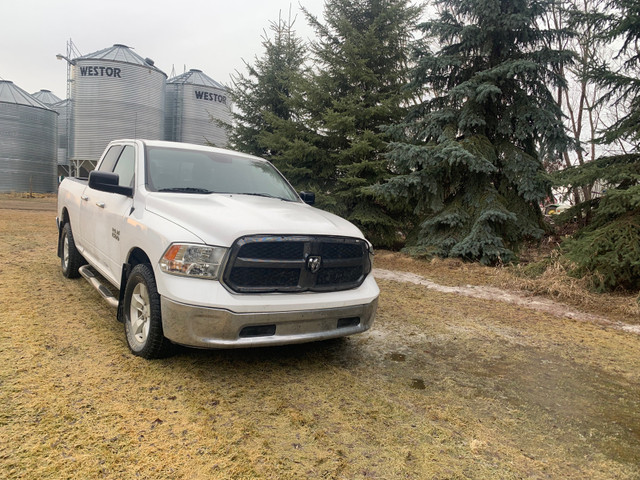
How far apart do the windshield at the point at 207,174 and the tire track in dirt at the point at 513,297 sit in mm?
3707

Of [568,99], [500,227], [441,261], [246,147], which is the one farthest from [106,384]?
[568,99]

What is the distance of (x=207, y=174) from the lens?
438 cm

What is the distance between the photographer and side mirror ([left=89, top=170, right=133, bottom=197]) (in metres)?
3.88

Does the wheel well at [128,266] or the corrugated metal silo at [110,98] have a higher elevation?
the corrugated metal silo at [110,98]

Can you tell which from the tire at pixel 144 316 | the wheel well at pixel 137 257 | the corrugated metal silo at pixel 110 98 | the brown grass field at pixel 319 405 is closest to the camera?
the brown grass field at pixel 319 405

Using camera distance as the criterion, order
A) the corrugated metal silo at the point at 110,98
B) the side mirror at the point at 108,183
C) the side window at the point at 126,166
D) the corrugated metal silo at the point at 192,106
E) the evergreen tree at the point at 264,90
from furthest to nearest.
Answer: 1. the corrugated metal silo at the point at 192,106
2. the corrugated metal silo at the point at 110,98
3. the evergreen tree at the point at 264,90
4. the side window at the point at 126,166
5. the side mirror at the point at 108,183

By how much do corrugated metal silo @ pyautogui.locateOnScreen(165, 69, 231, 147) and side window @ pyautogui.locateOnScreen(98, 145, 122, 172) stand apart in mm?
29416

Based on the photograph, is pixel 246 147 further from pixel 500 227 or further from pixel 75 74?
pixel 75 74

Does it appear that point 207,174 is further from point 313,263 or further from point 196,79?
point 196,79

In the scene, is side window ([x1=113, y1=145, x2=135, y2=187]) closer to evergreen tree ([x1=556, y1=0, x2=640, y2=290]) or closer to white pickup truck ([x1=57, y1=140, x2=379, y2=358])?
white pickup truck ([x1=57, y1=140, x2=379, y2=358])

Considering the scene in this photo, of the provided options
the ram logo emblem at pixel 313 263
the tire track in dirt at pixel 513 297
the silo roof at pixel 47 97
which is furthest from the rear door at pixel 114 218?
the silo roof at pixel 47 97

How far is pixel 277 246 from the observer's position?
313 cm

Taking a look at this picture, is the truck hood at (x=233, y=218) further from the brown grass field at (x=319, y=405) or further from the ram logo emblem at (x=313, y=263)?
the brown grass field at (x=319, y=405)

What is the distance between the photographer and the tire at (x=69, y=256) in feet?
18.7
